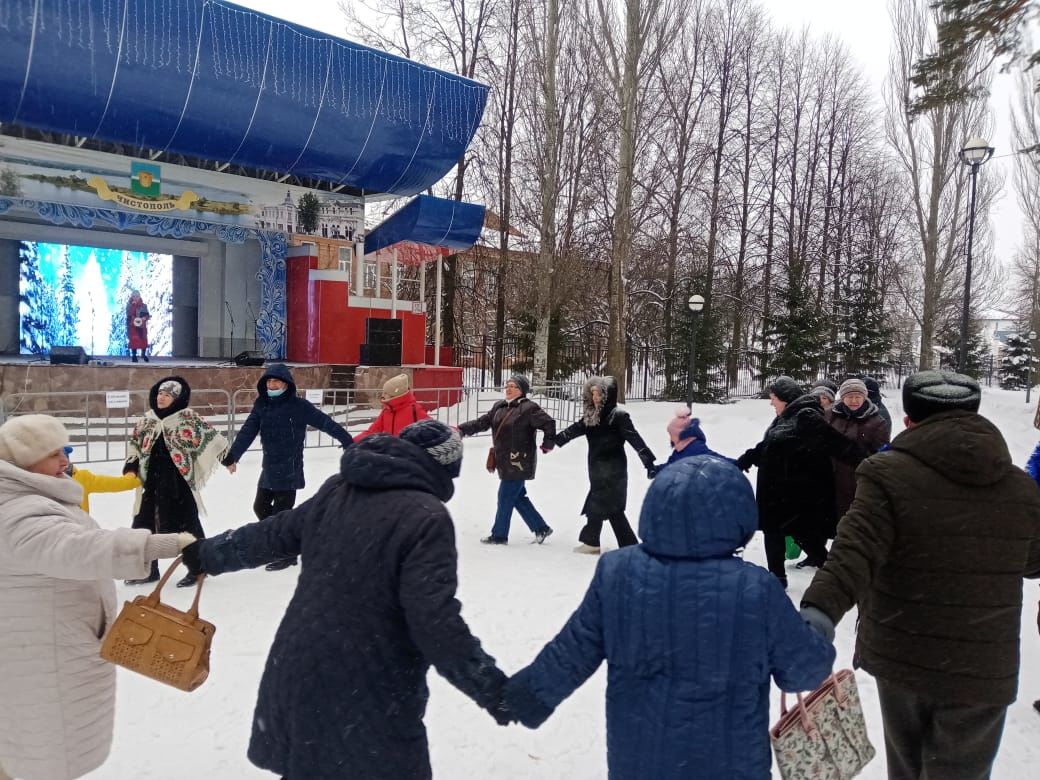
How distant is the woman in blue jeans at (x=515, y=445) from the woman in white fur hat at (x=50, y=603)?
4.86m

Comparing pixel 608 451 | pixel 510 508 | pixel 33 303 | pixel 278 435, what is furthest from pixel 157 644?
pixel 33 303

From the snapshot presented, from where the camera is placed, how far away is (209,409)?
13.8 meters

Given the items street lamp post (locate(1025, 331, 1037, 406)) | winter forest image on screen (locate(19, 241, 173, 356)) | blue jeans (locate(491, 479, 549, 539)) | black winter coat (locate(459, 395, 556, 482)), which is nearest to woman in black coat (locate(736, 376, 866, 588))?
black winter coat (locate(459, 395, 556, 482))

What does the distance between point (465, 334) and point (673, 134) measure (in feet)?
34.2

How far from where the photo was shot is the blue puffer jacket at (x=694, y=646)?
193cm

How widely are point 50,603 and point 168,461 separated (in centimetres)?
346

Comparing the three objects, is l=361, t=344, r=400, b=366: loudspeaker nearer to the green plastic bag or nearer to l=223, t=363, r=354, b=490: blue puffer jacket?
l=223, t=363, r=354, b=490: blue puffer jacket

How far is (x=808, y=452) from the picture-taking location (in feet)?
18.5

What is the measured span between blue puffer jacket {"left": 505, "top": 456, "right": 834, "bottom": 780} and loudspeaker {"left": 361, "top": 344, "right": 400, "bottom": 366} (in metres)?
16.5

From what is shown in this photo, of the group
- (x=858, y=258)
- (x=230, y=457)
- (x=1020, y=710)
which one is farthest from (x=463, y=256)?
(x=1020, y=710)

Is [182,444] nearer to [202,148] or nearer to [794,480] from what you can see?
[794,480]

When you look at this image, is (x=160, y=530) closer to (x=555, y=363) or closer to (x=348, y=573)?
(x=348, y=573)

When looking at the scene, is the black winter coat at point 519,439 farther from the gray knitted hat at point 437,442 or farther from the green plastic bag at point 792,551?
the gray knitted hat at point 437,442

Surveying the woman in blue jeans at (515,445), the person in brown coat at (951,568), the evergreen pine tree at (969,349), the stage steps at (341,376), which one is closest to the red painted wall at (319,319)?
the stage steps at (341,376)
